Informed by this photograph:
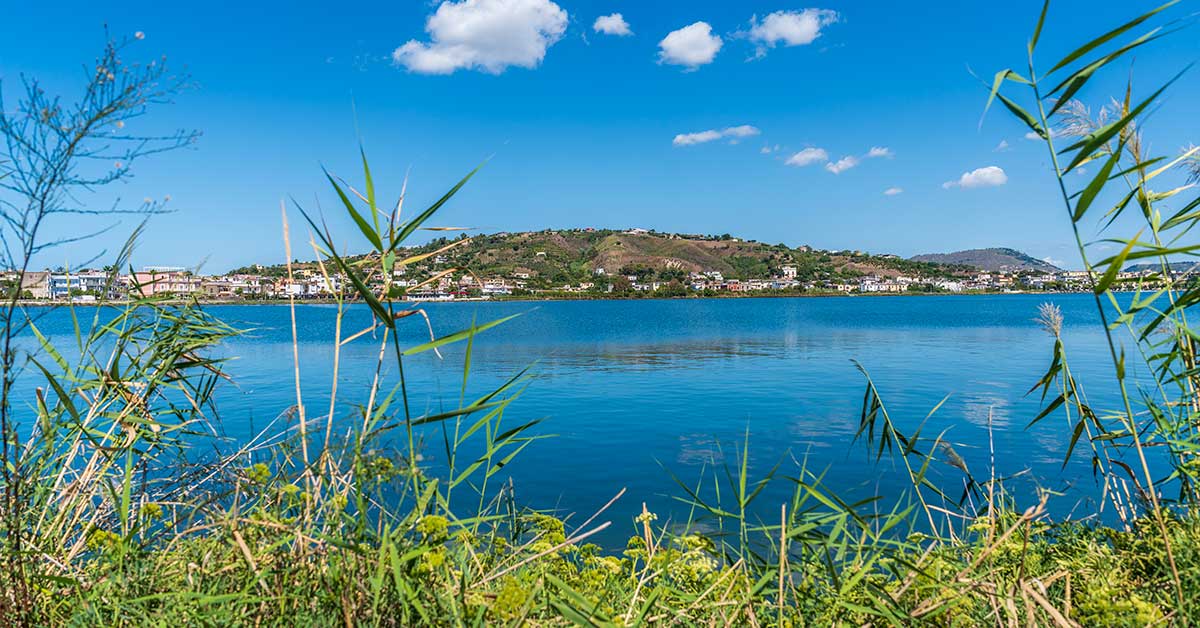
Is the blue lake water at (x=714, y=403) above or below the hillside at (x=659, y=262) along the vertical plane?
below

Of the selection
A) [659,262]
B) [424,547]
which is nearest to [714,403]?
[424,547]

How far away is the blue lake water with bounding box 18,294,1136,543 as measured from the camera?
40.5ft

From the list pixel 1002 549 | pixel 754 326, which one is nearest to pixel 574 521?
pixel 1002 549

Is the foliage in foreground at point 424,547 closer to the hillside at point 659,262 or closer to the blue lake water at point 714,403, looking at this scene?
the blue lake water at point 714,403

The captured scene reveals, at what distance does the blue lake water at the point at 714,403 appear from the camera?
12344mm

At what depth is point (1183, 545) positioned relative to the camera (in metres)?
3.22

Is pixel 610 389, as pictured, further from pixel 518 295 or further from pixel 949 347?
pixel 518 295

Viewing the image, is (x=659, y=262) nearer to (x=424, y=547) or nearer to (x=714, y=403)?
(x=714, y=403)

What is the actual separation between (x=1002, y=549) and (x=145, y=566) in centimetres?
526

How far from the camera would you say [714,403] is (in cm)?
2080

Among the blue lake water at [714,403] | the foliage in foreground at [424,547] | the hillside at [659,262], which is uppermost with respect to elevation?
the hillside at [659,262]

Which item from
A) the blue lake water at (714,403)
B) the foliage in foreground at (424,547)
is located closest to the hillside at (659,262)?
the blue lake water at (714,403)

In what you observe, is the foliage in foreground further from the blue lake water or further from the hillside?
the hillside

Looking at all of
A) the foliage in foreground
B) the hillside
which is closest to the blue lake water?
the foliage in foreground
